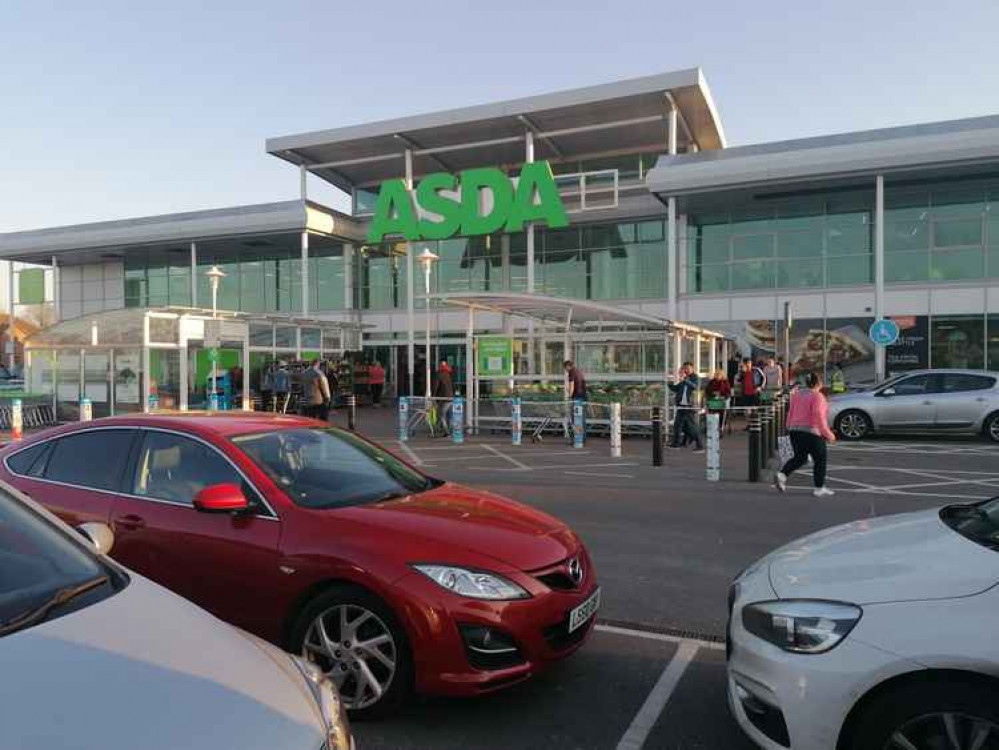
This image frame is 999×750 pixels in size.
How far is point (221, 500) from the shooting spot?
3.91 m

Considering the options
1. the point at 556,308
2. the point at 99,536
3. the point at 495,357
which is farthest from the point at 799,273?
the point at 99,536

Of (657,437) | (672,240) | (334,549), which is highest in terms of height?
(672,240)

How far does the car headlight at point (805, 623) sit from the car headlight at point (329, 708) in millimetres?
1740

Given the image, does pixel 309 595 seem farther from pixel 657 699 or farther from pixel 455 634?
pixel 657 699

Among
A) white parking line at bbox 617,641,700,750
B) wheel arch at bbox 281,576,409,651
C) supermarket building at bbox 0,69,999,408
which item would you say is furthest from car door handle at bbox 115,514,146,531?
supermarket building at bbox 0,69,999,408

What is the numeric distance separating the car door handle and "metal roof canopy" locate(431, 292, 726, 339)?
11.6m

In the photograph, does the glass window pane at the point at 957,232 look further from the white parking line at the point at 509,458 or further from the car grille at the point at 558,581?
the car grille at the point at 558,581

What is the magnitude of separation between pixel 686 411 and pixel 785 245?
1240 cm

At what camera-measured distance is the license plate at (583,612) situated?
3.85 m

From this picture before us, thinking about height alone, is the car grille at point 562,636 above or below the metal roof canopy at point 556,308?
below

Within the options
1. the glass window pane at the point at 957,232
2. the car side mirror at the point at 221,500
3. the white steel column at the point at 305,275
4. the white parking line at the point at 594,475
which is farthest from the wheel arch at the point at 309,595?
the white steel column at the point at 305,275

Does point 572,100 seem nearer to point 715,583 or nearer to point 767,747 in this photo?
point 715,583

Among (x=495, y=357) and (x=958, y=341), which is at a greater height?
(x=958, y=341)

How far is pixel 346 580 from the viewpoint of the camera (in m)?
3.69
